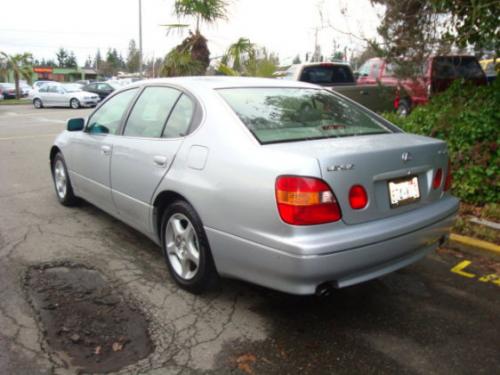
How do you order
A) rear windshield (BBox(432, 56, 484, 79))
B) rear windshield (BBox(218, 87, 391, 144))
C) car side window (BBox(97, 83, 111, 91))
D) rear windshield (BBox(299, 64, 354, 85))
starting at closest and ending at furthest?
rear windshield (BBox(218, 87, 391, 144)) → rear windshield (BBox(432, 56, 484, 79)) → rear windshield (BBox(299, 64, 354, 85)) → car side window (BBox(97, 83, 111, 91))

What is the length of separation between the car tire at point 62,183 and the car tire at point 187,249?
7.56 ft

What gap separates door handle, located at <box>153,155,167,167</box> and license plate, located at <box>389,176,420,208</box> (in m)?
1.57

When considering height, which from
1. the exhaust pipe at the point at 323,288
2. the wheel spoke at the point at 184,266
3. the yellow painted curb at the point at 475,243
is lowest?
the yellow painted curb at the point at 475,243

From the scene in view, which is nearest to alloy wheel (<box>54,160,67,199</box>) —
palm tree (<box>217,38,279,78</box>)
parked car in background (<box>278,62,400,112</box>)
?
parked car in background (<box>278,62,400,112</box>)

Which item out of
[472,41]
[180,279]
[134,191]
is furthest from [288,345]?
[472,41]

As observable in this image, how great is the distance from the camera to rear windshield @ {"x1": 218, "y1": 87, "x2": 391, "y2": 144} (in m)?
3.18

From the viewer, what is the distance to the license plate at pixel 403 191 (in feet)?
9.70

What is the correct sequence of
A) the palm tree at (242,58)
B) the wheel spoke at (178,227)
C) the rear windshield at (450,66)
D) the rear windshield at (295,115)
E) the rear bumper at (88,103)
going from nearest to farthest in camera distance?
the rear windshield at (295,115), the wheel spoke at (178,227), the rear windshield at (450,66), the palm tree at (242,58), the rear bumper at (88,103)

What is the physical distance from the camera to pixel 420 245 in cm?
311

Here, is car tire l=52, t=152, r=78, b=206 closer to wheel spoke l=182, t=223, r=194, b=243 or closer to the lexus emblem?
wheel spoke l=182, t=223, r=194, b=243

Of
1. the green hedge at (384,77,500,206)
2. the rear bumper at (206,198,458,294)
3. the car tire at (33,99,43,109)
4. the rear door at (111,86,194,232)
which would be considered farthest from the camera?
the car tire at (33,99,43,109)

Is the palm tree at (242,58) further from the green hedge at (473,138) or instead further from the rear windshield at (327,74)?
the green hedge at (473,138)

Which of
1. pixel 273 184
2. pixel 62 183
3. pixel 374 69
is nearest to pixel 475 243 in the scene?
pixel 273 184

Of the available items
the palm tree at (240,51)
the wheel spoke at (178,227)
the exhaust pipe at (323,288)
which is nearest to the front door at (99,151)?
the wheel spoke at (178,227)
